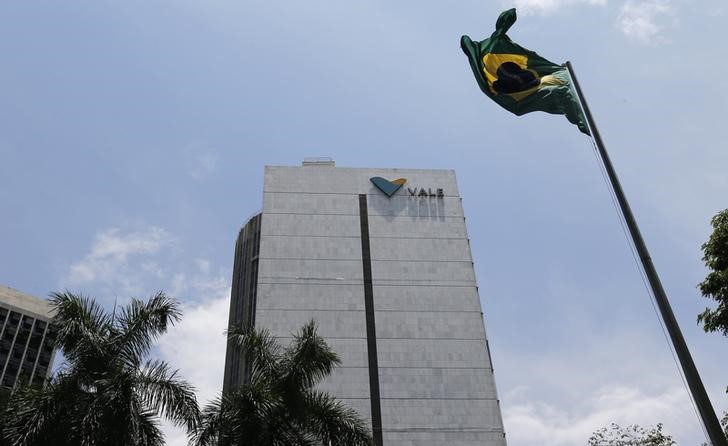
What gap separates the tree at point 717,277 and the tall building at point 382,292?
152ft

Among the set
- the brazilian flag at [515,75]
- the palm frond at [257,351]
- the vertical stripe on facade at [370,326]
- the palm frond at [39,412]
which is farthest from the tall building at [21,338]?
the brazilian flag at [515,75]

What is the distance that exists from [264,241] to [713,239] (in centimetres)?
5826

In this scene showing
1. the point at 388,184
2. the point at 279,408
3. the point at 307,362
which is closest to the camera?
the point at 279,408

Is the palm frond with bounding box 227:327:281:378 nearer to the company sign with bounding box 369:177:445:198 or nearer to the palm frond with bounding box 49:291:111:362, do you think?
the palm frond with bounding box 49:291:111:362

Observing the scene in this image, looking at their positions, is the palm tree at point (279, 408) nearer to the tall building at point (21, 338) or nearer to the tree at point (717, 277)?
the tree at point (717, 277)

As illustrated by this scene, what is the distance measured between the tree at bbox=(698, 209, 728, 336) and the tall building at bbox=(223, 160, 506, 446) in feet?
152

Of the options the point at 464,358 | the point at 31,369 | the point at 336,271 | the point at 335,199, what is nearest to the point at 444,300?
the point at 464,358

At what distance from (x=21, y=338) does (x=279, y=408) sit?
4382 inches

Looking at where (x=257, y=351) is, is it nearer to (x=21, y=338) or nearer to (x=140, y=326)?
(x=140, y=326)

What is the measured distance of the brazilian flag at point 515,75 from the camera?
2083 cm

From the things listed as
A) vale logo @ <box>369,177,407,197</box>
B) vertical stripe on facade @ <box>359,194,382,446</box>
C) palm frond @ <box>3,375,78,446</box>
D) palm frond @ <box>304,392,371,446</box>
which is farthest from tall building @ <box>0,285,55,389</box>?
palm frond @ <box>304,392,371,446</box>

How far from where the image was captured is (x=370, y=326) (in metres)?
70.8

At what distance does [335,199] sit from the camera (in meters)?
80.1

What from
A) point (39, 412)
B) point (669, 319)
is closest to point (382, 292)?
point (39, 412)
